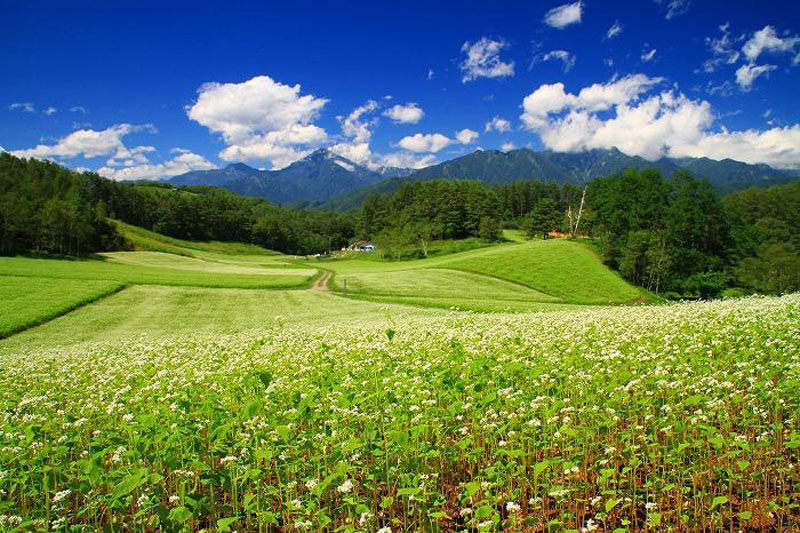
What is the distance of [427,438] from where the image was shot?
309 inches

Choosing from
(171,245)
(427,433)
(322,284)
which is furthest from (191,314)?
(171,245)

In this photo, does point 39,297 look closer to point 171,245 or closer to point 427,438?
point 427,438

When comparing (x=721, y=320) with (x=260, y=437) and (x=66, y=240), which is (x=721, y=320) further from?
(x=66, y=240)

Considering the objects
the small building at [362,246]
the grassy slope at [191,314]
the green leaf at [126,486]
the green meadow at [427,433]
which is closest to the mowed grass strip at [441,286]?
the grassy slope at [191,314]

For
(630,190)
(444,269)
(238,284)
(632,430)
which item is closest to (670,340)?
(632,430)

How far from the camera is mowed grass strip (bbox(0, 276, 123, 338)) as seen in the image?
1271 inches

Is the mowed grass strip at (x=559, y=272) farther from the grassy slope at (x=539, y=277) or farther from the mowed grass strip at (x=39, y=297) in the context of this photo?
the mowed grass strip at (x=39, y=297)

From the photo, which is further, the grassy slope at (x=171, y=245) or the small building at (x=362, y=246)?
the small building at (x=362, y=246)

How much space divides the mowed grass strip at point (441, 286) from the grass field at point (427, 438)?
139 ft

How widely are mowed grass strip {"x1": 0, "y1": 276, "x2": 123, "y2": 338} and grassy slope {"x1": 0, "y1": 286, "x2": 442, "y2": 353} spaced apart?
3.33ft

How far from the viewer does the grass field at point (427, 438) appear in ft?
18.9

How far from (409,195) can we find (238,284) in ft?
401

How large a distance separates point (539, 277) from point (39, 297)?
6335cm

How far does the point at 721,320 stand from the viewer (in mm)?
13797
